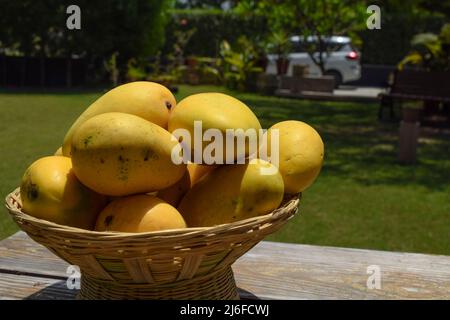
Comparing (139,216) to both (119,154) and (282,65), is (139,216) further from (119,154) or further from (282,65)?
(282,65)

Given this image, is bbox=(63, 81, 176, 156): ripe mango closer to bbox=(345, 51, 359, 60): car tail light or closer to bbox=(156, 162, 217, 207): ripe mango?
bbox=(156, 162, 217, 207): ripe mango

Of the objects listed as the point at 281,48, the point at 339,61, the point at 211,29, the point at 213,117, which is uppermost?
the point at 211,29

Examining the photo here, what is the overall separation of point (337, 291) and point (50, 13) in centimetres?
1395

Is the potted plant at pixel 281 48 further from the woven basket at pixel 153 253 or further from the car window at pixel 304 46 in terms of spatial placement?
the woven basket at pixel 153 253

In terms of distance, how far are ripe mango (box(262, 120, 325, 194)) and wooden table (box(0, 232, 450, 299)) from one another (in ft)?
1.16

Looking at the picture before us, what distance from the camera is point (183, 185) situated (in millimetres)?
1425

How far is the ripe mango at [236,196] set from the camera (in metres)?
1.31

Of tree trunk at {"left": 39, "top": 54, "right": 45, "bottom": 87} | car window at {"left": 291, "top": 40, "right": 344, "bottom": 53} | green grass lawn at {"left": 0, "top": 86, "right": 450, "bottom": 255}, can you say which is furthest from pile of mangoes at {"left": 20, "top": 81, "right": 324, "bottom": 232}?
car window at {"left": 291, "top": 40, "right": 344, "bottom": 53}

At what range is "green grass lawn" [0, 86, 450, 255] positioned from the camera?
4254 mm

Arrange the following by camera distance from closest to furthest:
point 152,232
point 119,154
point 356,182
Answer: point 152,232, point 119,154, point 356,182

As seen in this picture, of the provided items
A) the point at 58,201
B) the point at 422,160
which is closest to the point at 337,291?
the point at 58,201

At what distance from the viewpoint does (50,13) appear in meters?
14.2

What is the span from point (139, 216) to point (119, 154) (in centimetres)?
14

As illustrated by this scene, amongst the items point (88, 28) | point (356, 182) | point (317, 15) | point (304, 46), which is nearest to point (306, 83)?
point (317, 15)
